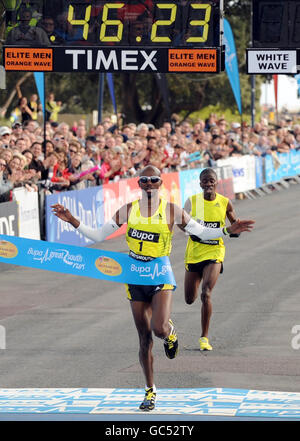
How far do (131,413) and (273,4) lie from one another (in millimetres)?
12572

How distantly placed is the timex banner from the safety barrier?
2.79 meters

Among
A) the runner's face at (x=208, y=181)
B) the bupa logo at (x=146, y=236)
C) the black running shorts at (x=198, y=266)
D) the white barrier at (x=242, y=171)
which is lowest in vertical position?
the white barrier at (x=242, y=171)

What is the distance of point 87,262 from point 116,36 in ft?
28.2

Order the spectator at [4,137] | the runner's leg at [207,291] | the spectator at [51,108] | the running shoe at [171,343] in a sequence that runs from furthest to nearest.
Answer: the spectator at [51,108]
the spectator at [4,137]
the runner's leg at [207,291]
the running shoe at [171,343]

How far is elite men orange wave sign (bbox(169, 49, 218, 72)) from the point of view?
746 inches

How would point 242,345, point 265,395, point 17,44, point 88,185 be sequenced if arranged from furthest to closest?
point 88,185
point 17,44
point 242,345
point 265,395

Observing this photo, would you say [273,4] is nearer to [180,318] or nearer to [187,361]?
[180,318]

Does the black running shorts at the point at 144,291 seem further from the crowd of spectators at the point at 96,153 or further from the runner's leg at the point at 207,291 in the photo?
the crowd of spectators at the point at 96,153

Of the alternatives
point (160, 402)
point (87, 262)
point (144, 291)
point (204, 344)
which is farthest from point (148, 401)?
point (204, 344)

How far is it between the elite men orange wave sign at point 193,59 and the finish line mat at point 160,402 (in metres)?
8.90

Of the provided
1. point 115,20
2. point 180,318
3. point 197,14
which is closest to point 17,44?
point 115,20

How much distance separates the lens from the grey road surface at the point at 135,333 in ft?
39.3

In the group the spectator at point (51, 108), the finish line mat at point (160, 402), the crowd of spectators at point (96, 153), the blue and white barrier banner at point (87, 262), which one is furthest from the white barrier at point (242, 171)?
the finish line mat at point (160, 402)

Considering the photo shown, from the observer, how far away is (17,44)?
19.5 m
